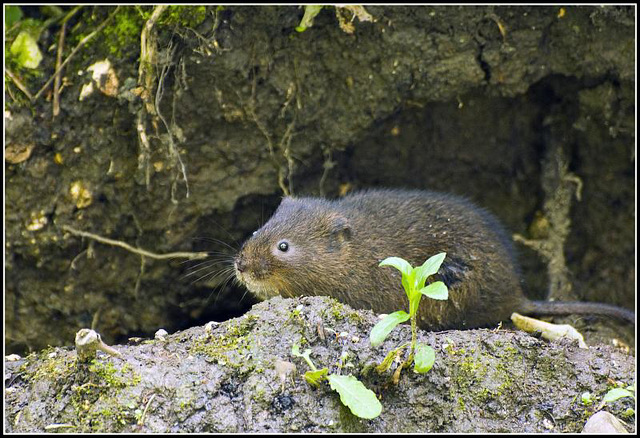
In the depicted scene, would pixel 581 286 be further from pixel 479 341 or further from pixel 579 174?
pixel 479 341

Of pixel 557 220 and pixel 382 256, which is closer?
pixel 382 256

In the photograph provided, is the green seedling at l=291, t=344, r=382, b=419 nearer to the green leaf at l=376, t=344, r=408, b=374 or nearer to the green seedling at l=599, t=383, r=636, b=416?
the green leaf at l=376, t=344, r=408, b=374

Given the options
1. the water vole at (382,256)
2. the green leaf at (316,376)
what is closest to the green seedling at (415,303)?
A: the green leaf at (316,376)

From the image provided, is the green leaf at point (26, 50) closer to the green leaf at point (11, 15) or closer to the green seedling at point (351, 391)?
the green leaf at point (11, 15)

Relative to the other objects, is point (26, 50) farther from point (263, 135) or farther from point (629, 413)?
point (629, 413)

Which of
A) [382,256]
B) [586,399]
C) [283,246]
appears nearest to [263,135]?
[283,246]

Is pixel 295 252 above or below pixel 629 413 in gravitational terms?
above

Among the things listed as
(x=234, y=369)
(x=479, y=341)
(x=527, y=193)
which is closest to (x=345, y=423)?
(x=234, y=369)
